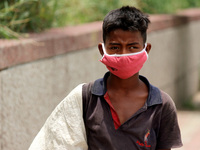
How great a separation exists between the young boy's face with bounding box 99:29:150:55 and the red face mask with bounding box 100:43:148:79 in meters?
0.02

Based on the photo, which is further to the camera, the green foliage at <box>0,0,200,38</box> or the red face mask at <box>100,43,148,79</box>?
the green foliage at <box>0,0,200,38</box>

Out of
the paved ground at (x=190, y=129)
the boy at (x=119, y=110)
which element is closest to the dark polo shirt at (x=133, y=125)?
the boy at (x=119, y=110)

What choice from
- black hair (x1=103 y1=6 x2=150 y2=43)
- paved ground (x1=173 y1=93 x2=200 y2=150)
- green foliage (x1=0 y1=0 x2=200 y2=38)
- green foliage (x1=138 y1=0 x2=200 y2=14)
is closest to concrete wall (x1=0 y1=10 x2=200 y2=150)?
green foliage (x1=0 y1=0 x2=200 y2=38)

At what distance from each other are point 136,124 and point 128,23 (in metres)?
0.54

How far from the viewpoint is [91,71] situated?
522 cm

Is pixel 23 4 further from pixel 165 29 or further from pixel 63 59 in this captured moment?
pixel 165 29

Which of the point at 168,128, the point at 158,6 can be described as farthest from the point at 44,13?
the point at 158,6

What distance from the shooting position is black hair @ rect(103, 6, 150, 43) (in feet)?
8.15

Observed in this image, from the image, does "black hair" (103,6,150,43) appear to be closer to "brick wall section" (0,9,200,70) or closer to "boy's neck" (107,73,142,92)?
"boy's neck" (107,73,142,92)

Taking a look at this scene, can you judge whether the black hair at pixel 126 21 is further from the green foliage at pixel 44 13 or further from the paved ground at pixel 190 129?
the paved ground at pixel 190 129

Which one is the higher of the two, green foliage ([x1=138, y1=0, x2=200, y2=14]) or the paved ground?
green foliage ([x1=138, y1=0, x2=200, y2=14])

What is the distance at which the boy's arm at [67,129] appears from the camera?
2.53 meters

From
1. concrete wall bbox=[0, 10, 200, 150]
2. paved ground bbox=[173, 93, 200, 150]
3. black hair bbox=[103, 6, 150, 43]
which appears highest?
black hair bbox=[103, 6, 150, 43]

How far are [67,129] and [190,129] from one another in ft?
15.4
